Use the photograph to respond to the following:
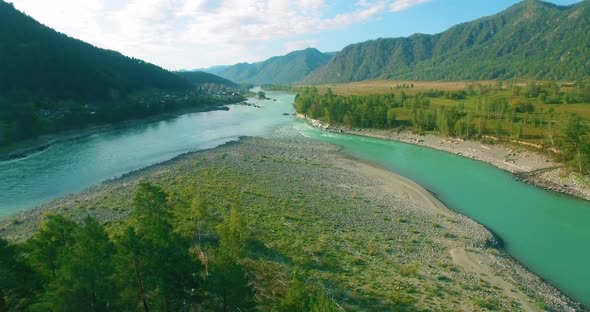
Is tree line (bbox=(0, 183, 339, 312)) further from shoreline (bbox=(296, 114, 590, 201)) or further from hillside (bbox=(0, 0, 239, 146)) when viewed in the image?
hillside (bbox=(0, 0, 239, 146))

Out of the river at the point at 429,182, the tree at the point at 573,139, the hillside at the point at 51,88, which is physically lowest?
the river at the point at 429,182

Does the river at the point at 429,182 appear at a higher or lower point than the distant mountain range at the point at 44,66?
lower

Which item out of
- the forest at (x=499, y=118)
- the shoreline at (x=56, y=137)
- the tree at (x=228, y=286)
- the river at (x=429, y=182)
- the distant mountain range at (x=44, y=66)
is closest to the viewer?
the tree at (x=228, y=286)

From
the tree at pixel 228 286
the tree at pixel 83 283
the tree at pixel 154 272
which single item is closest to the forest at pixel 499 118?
the tree at pixel 228 286

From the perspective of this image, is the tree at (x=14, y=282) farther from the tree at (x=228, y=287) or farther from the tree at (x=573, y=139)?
the tree at (x=573, y=139)

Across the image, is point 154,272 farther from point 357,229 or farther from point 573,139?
point 573,139

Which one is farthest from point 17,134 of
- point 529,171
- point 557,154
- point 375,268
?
point 557,154

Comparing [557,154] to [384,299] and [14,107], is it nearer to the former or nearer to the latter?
[384,299]

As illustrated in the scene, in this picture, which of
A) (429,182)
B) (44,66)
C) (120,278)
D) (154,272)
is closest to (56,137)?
(44,66)
